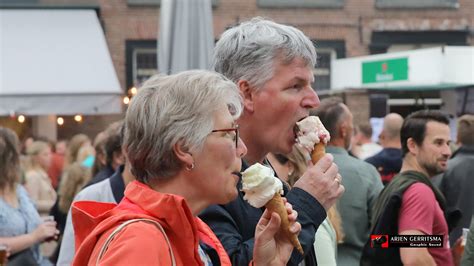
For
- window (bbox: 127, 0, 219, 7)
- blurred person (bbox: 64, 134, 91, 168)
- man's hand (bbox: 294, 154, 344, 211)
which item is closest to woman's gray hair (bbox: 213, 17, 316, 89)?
man's hand (bbox: 294, 154, 344, 211)

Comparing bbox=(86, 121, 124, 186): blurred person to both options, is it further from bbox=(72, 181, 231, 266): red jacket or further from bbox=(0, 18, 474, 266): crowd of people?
bbox=(72, 181, 231, 266): red jacket

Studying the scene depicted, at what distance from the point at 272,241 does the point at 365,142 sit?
946 cm

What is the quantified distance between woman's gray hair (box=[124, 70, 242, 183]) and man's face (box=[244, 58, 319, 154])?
0.44 metres

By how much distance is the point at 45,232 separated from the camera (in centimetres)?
609

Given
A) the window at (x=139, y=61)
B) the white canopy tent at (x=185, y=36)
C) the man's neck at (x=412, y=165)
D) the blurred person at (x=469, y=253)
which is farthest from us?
the window at (x=139, y=61)

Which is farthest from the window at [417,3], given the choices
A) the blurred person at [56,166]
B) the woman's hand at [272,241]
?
the woman's hand at [272,241]

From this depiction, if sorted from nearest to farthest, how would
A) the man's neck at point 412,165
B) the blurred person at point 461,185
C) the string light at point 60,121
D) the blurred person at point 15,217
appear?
the man's neck at point 412,165 < the blurred person at point 15,217 < the blurred person at point 461,185 < the string light at point 60,121

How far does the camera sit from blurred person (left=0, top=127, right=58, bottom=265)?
6031mm

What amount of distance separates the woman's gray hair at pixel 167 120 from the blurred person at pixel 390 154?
6113 mm

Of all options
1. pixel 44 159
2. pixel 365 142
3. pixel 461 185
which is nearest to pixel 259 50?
pixel 461 185

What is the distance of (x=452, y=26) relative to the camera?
1991cm

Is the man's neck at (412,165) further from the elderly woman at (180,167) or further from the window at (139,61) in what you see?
the window at (139,61)

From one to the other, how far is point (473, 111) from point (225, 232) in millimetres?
9513

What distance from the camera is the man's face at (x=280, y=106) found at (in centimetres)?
279
